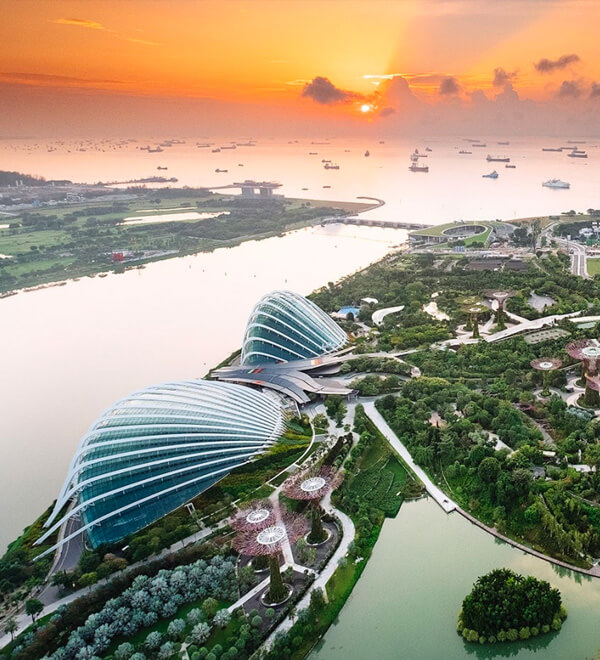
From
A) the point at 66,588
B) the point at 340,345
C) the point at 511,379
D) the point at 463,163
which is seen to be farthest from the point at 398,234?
the point at 463,163

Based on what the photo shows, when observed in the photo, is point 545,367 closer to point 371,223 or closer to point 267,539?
point 267,539

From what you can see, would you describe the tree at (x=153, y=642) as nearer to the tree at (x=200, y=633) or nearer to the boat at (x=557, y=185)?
the tree at (x=200, y=633)

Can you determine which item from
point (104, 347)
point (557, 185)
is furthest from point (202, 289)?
point (557, 185)

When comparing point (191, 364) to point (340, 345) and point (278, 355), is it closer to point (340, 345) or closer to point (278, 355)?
point (278, 355)

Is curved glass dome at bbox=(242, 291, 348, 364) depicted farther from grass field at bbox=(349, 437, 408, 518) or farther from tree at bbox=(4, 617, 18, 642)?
tree at bbox=(4, 617, 18, 642)

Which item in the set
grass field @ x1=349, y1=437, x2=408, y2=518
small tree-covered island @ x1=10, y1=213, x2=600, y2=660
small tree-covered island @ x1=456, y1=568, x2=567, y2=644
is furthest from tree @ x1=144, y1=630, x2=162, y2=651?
grass field @ x1=349, y1=437, x2=408, y2=518
